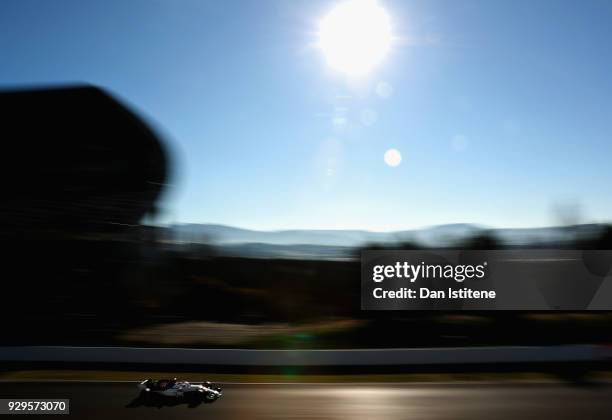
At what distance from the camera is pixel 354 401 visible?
8.65m

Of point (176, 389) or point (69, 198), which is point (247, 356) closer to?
point (176, 389)

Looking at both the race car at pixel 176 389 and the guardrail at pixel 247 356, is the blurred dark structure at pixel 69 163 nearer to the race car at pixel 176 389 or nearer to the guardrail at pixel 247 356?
the guardrail at pixel 247 356

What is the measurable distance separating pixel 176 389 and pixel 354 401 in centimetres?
338

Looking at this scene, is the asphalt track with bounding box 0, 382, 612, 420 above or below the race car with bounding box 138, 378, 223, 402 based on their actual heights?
Answer: below

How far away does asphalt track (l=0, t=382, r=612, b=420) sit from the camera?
7.80 metres

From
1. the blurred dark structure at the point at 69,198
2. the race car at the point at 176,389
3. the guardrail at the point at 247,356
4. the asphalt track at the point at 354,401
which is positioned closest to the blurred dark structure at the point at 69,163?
the blurred dark structure at the point at 69,198

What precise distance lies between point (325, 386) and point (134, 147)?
15.0 m

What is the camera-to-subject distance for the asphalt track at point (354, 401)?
780 centimetres

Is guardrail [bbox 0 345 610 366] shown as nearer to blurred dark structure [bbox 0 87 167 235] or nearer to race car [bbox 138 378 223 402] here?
race car [bbox 138 378 223 402]

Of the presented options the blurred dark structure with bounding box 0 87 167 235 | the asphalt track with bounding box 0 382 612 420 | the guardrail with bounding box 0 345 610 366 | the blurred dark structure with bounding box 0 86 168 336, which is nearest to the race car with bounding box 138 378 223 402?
the asphalt track with bounding box 0 382 612 420

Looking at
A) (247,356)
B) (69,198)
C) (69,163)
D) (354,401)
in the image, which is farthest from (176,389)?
(69,163)

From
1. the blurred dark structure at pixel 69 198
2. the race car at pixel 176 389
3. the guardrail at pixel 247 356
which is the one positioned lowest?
the race car at pixel 176 389

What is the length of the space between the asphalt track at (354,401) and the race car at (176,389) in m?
0.21

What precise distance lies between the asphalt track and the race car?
0.21 m
